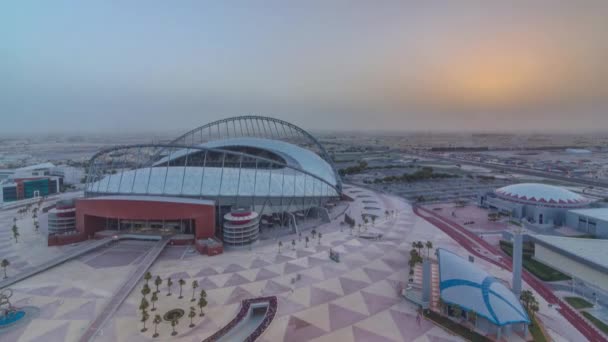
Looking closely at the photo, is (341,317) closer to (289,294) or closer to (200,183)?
(289,294)

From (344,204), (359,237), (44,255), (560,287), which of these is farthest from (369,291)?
(44,255)

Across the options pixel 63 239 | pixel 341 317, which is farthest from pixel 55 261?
pixel 341 317

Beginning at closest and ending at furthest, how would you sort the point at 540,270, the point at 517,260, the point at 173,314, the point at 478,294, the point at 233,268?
the point at 478,294, the point at 173,314, the point at 517,260, the point at 233,268, the point at 540,270

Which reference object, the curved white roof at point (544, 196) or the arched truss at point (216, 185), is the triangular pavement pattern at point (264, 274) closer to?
the arched truss at point (216, 185)

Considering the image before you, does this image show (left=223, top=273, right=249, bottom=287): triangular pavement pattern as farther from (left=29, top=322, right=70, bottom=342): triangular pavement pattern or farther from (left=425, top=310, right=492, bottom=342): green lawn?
(left=425, top=310, right=492, bottom=342): green lawn

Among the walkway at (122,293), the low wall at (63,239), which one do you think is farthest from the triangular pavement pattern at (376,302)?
the low wall at (63,239)

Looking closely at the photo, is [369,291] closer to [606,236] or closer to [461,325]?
[461,325]

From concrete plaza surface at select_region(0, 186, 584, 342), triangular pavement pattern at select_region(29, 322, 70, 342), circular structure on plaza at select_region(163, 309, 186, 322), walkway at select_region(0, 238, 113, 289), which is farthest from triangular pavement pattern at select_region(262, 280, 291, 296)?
walkway at select_region(0, 238, 113, 289)
